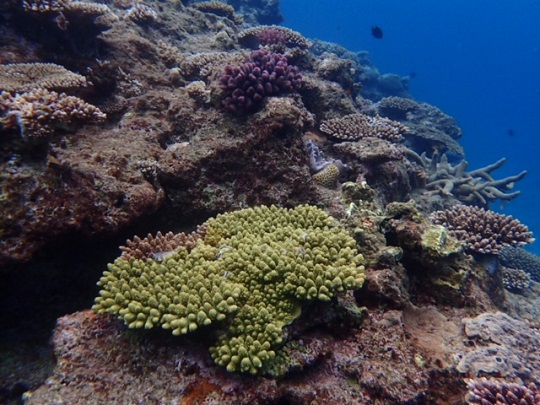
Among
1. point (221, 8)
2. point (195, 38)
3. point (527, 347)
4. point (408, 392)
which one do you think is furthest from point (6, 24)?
point (527, 347)

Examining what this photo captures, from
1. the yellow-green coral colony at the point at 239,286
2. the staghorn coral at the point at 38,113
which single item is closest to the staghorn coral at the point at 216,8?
the staghorn coral at the point at 38,113

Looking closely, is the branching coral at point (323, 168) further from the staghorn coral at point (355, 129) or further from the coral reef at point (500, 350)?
the coral reef at point (500, 350)

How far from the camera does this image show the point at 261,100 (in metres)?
5.33

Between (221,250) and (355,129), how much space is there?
433 cm

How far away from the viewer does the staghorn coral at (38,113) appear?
319 centimetres

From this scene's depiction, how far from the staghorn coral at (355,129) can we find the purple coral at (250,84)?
1.33m

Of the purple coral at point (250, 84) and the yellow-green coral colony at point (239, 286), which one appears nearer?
the yellow-green coral colony at point (239, 286)

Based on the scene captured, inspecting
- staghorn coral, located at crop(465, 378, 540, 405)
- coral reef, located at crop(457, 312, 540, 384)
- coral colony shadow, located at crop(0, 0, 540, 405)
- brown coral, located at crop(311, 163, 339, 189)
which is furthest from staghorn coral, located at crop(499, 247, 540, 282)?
staghorn coral, located at crop(465, 378, 540, 405)

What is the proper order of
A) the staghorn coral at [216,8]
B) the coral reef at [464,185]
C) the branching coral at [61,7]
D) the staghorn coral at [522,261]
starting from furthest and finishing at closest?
the staghorn coral at [216,8] < the staghorn coral at [522,261] < the coral reef at [464,185] < the branching coral at [61,7]

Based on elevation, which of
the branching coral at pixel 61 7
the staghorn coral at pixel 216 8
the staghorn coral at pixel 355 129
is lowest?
the branching coral at pixel 61 7

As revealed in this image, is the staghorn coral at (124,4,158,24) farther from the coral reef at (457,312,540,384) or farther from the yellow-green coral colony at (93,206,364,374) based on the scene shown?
the coral reef at (457,312,540,384)

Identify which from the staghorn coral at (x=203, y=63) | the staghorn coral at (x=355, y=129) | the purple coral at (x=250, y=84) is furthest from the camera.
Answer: the staghorn coral at (x=203, y=63)

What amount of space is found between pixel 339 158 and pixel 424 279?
2902mm

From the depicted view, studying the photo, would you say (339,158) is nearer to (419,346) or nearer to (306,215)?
(306,215)
